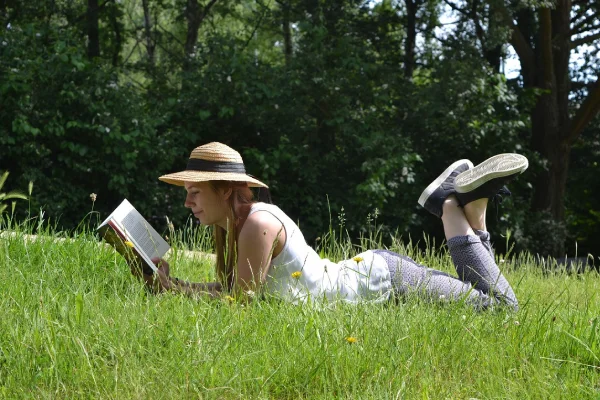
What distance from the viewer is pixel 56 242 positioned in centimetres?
485

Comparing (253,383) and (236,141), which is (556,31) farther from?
(253,383)

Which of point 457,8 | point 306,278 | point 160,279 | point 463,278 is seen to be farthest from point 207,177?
point 457,8

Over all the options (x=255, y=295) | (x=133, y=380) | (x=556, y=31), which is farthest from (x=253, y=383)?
(x=556, y=31)

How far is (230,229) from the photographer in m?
3.87

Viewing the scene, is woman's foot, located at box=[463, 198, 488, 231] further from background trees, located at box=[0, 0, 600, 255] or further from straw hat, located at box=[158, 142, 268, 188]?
background trees, located at box=[0, 0, 600, 255]

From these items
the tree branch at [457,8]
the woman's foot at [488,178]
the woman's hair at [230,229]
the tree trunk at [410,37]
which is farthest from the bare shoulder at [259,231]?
the tree trunk at [410,37]

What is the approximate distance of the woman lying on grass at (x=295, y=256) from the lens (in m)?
3.72

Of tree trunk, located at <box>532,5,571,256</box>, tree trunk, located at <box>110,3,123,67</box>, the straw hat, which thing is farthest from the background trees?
the straw hat

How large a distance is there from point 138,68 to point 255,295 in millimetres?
12529

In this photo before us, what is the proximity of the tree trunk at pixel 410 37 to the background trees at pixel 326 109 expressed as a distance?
25 mm

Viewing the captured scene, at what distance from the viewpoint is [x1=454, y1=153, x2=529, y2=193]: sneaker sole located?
4.18 m

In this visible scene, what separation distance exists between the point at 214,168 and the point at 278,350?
113cm

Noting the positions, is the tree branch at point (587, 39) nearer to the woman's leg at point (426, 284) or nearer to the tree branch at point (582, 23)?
the tree branch at point (582, 23)

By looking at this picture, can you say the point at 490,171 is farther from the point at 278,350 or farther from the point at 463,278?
the point at 278,350
